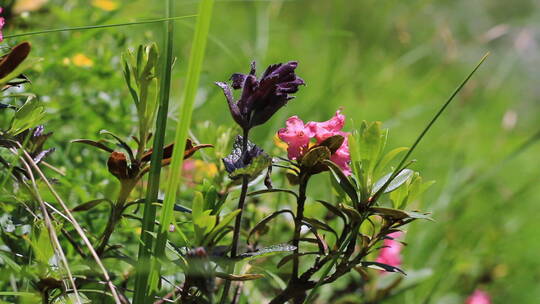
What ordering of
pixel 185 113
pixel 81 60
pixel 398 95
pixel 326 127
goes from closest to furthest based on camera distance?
pixel 185 113 < pixel 326 127 < pixel 81 60 < pixel 398 95

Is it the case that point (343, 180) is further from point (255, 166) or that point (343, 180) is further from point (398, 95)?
point (398, 95)

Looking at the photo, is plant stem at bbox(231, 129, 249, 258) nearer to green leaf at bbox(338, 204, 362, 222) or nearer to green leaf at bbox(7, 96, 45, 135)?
green leaf at bbox(338, 204, 362, 222)

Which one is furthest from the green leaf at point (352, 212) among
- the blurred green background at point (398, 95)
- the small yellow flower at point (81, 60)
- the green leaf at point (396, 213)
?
the small yellow flower at point (81, 60)

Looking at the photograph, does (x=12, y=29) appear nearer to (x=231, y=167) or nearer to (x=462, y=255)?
(x=231, y=167)

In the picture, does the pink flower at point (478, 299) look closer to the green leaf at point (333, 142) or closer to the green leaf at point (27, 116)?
the green leaf at point (333, 142)

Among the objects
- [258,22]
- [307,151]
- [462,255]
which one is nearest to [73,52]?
[258,22]

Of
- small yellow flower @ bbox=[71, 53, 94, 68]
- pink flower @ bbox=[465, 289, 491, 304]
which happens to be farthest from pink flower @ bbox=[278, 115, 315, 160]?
pink flower @ bbox=[465, 289, 491, 304]

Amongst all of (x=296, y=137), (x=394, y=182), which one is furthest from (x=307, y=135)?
(x=394, y=182)
